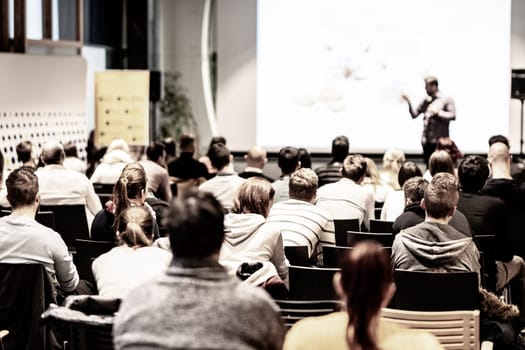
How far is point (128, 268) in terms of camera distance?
4.12 metres

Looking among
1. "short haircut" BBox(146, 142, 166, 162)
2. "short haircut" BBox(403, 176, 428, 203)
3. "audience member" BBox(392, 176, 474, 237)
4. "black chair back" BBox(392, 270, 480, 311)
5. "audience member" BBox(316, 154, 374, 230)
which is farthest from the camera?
"short haircut" BBox(146, 142, 166, 162)

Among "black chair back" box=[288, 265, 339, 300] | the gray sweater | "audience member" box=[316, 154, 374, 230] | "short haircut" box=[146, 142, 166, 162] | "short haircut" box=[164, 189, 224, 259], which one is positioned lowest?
"black chair back" box=[288, 265, 339, 300]

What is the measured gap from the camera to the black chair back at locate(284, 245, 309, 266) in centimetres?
567

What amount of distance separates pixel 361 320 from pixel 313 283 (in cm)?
228

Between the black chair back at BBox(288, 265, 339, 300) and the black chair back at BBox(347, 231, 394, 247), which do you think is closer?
the black chair back at BBox(288, 265, 339, 300)

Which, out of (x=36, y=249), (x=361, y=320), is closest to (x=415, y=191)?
(x=36, y=249)

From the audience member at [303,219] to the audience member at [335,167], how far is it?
284 cm

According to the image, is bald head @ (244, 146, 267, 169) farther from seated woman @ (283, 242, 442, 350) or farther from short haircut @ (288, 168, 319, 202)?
seated woman @ (283, 242, 442, 350)

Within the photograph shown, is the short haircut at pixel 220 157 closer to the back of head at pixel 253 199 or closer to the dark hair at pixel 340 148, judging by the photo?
the dark hair at pixel 340 148

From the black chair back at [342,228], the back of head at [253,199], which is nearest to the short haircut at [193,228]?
the back of head at [253,199]

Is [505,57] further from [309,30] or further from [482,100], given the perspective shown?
[309,30]

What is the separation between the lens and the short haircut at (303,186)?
251 inches

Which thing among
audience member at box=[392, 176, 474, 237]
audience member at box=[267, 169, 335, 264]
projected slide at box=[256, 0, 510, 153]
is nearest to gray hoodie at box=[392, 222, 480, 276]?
audience member at box=[392, 176, 474, 237]

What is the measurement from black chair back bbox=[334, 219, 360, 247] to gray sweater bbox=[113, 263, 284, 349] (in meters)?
3.75
